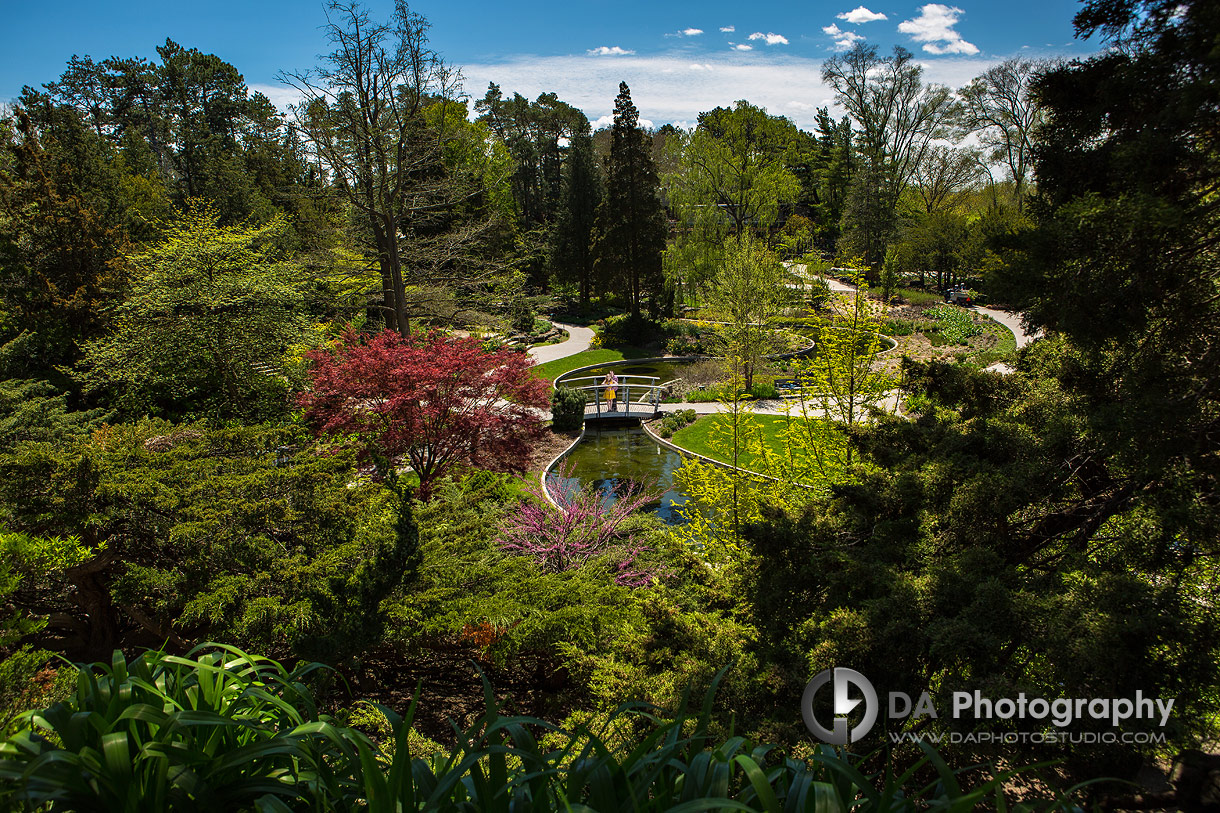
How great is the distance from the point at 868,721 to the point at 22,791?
3508 mm

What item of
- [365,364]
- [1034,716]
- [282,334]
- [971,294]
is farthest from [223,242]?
[971,294]

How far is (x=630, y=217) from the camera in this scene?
28.0 m

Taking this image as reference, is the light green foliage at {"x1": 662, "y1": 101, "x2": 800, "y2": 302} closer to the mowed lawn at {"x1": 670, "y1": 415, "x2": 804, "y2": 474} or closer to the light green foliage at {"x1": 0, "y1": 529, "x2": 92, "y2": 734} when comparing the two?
the mowed lawn at {"x1": 670, "y1": 415, "x2": 804, "y2": 474}

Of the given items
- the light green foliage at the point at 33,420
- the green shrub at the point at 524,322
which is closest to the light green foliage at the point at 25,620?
the light green foliage at the point at 33,420

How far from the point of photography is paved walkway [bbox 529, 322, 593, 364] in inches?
1011

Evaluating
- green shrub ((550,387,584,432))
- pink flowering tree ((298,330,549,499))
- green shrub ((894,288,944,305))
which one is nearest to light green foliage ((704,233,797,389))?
green shrub ((550,387,584,432))

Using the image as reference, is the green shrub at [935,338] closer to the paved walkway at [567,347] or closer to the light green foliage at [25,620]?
the paved walkway at [567,347]

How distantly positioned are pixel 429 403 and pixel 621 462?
6.55 meters

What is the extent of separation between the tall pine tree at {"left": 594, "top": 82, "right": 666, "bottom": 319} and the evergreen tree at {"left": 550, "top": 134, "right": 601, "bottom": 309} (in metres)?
3.49

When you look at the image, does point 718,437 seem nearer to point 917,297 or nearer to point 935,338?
point 935,338

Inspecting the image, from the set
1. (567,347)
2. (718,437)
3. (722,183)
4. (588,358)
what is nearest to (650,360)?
(588,358)

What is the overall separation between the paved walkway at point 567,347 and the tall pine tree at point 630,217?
2915mm

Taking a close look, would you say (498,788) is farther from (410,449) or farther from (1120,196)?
(410,449)

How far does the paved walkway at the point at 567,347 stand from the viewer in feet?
84.2
